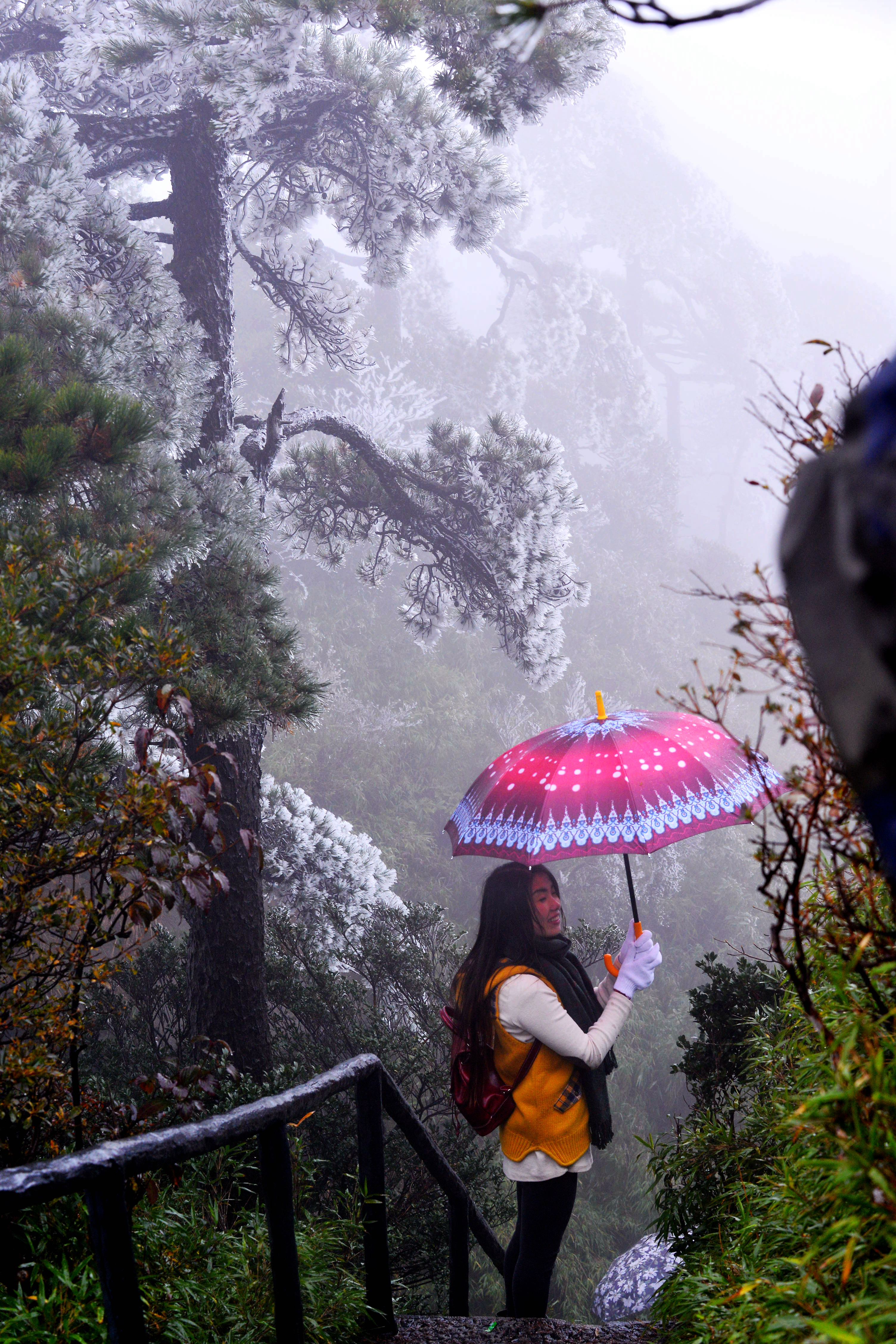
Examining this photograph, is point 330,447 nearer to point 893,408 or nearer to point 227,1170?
point 227,1170

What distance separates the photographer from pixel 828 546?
0.54 m

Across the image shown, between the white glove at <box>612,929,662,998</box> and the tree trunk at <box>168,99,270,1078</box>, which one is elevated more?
the tree trunk at <box>168,99,270,1078</box>

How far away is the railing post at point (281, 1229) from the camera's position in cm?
204

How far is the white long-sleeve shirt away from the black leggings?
60 mm

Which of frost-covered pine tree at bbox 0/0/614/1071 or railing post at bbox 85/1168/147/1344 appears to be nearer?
railing post at bbox 85/1168/147/1344

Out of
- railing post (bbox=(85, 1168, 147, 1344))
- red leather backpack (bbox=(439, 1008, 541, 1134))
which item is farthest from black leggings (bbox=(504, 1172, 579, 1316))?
railing post (bbox=(85, 1168, 147, 1344))

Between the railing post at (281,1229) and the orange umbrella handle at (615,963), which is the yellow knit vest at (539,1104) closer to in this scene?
the orange umbrella handle at (615,963)

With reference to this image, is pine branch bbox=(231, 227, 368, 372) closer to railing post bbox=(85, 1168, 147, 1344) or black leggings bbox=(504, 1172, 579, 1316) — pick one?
black leggings bbox=(504, 1172, 579, 1316)

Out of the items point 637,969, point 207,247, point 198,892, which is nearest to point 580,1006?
point 637,969

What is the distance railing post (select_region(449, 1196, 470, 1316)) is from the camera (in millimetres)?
3658

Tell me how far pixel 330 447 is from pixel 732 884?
15714 millimetres

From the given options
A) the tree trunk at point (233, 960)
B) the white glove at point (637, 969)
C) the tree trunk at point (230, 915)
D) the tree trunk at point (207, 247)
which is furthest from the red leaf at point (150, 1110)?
the tree trunk at point (207, 247)

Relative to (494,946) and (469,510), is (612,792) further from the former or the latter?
(469,510)

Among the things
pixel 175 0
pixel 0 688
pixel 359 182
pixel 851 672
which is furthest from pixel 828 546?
pixel 359 182
